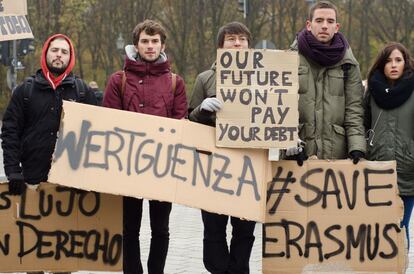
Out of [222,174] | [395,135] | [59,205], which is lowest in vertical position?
[59,205]

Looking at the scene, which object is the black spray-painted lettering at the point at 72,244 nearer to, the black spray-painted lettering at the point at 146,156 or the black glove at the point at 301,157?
the black spray-painted lettering at the point at 146,156

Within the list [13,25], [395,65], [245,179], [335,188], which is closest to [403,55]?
[395,65]

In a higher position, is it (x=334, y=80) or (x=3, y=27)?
(x=3, y=27)

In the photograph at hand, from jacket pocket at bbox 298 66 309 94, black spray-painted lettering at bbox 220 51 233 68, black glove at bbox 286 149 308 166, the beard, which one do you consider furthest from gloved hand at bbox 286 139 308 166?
the beard

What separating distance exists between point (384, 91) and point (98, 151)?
1.97 metres

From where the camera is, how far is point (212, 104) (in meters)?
5.30

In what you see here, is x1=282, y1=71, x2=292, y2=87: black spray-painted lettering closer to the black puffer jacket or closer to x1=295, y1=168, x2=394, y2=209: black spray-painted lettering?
x1=295, y1=168, x2=394, y2=209: black spray-painted lettering

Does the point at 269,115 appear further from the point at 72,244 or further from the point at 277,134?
the point at 72,244

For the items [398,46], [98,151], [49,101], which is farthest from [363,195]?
[49,101]

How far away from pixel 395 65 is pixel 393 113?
0.34m

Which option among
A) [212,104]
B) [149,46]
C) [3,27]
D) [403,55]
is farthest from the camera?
[3,27]

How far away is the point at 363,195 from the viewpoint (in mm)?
5660

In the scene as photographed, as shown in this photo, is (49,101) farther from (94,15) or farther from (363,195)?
(94,15)

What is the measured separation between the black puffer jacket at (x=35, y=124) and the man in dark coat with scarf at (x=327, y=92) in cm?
156
